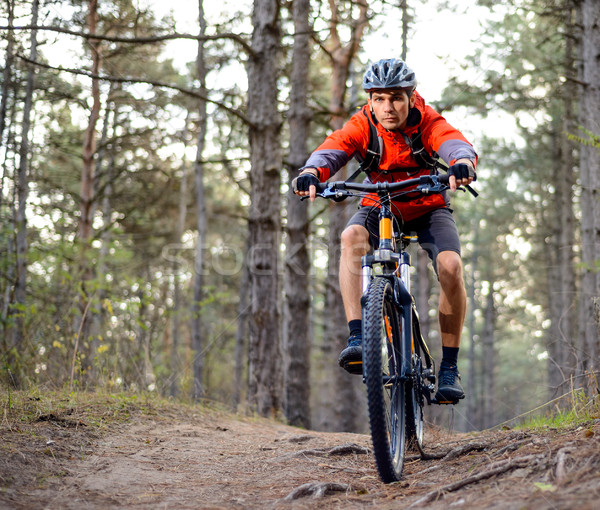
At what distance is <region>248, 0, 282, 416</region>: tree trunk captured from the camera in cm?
820

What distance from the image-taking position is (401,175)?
4.03 meters

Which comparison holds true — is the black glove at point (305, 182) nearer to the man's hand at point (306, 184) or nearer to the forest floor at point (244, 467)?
the man's hand at point (306, 184)

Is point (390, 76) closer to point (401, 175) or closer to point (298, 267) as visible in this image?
point (401, 175)

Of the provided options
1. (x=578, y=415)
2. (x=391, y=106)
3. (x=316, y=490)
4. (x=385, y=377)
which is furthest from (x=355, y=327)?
(x=578, y=415)

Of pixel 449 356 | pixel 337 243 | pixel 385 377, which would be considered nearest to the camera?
pixel 385 377

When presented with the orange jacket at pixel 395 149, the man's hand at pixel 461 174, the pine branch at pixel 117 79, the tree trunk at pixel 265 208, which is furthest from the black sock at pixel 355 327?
the tree trunk at pixel 265 208

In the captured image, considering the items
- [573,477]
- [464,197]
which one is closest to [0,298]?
[573,477]

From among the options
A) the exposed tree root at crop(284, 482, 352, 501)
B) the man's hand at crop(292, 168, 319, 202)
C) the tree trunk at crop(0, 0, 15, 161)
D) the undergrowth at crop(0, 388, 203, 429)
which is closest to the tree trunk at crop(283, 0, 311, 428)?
the tree trunk at crop(0, 0, 15, 161)

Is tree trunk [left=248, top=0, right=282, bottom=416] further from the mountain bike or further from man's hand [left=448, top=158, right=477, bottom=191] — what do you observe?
man's hand [left=448, top=158, right=477, bottom=191]

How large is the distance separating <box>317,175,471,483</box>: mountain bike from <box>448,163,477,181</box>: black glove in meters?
0.05

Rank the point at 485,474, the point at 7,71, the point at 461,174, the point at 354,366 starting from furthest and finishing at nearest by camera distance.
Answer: the point at 7,71, the point at 354,366, the point at 461,174, the point at 485,474

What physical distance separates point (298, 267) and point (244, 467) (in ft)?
20.3

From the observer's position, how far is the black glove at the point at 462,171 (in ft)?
10.8

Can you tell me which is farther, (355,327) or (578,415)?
(578,415)
